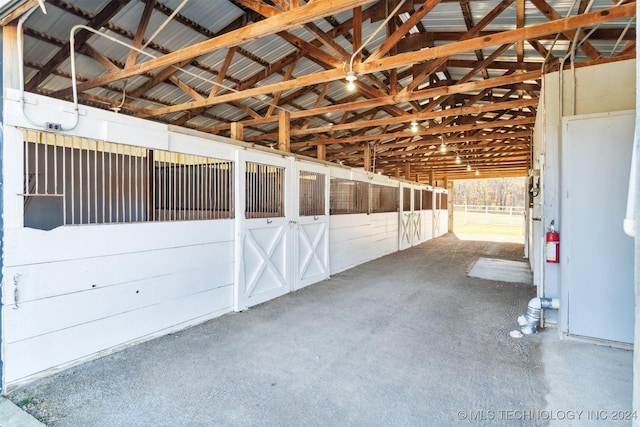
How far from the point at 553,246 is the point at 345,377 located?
2132mm

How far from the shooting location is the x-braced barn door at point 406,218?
337 inches

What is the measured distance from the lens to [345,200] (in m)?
5.99

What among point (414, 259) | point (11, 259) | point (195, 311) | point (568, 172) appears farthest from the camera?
point (414, 259)

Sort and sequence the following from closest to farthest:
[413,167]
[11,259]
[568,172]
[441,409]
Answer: [441,409], [11,259], [568,172], [413,167]

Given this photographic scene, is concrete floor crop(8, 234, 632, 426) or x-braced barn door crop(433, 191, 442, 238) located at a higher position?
x-braced barn door crop(433, 191, 442, 238)

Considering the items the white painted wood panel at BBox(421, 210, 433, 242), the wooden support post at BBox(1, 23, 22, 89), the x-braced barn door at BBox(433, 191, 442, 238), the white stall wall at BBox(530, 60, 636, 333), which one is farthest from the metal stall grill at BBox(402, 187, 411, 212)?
the wooden support post at BBox(1, 23, 22, 89)

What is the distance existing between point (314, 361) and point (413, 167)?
12.6 meters

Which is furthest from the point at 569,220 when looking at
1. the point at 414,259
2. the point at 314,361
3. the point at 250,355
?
the point at 414,259

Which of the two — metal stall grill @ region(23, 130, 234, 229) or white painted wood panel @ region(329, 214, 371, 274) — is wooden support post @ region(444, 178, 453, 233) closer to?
white painted wood panel @ region(329, 214, 371, 274)

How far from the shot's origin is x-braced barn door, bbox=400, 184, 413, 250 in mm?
8570

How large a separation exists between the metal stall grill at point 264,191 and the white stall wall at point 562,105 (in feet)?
9.65

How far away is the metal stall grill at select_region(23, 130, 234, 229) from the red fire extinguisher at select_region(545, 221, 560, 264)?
3.07 meters

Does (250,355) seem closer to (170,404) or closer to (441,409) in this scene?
(170,404)

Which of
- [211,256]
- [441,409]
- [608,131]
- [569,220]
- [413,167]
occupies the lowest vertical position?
[441,409]
